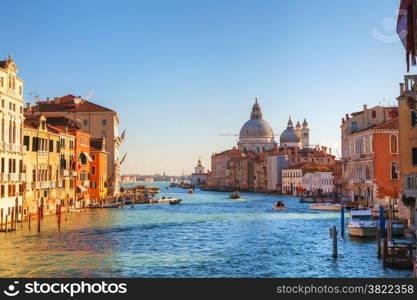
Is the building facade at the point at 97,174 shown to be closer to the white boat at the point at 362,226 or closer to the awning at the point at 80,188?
the awning at the point at 80,188

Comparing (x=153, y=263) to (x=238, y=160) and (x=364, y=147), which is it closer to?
(x=364, y=147)

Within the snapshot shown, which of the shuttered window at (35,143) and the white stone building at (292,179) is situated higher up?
the shuttered window at (35,143)

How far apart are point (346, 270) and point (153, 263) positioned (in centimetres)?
634

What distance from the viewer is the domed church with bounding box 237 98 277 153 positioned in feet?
482

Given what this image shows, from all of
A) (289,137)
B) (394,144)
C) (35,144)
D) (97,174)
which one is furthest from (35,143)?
(289,137)

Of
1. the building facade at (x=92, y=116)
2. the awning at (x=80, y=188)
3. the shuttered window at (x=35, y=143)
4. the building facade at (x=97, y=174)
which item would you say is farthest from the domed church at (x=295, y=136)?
the shuttered window at (x=35, y=143)

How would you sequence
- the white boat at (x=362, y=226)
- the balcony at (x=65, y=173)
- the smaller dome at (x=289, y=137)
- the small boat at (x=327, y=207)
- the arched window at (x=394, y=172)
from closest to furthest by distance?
the white boat at (x=362, y=226) → the arched window at (x=394, y=172) → the balcony at (x=65, y=173) → the small boat at (x=327, y=207) → the smaller dome at (x=289, y=137)

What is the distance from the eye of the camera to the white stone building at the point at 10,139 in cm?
2842

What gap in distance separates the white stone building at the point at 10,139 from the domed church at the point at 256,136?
116 metres

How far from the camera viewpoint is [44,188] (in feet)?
119

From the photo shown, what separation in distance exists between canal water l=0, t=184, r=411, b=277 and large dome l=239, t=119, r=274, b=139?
116053mm

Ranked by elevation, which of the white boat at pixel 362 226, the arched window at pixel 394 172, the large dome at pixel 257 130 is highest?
the large dome at pixel 257 130

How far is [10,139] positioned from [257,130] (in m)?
121

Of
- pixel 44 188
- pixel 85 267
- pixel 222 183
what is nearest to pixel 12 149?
pixel 44 188
